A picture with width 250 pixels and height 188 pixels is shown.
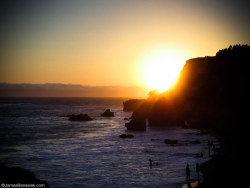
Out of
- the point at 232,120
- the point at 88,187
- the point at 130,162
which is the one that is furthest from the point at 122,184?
the point at 232,120

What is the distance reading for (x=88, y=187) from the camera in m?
27.6

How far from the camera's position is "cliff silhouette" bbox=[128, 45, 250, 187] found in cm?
7044

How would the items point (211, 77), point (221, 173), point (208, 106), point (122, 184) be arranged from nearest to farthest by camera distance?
point (221, 173)
point (122, 184)
point (208, 106)
point (211, 77)

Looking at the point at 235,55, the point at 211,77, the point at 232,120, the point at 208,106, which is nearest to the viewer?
the point at 232,120

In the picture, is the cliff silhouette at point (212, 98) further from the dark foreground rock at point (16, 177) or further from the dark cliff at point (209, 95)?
the dark foreground rock at point (16, 177)

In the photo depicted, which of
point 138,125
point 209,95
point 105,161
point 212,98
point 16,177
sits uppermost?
point 209,95

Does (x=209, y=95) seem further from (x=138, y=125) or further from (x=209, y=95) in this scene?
(x=138, y=125)

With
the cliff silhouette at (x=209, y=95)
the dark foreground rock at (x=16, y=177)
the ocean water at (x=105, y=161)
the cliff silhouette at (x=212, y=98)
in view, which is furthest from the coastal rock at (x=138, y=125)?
the dark foreground rock at (x=16, y=177)

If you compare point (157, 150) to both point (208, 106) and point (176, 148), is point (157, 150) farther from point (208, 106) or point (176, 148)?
point (208, 106)

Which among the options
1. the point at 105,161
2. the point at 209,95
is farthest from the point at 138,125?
the point at 105,161

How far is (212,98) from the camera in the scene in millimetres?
93188

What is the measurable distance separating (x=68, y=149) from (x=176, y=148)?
23168mm

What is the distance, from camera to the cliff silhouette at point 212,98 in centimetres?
7044

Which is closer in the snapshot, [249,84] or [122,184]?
[122,184]
